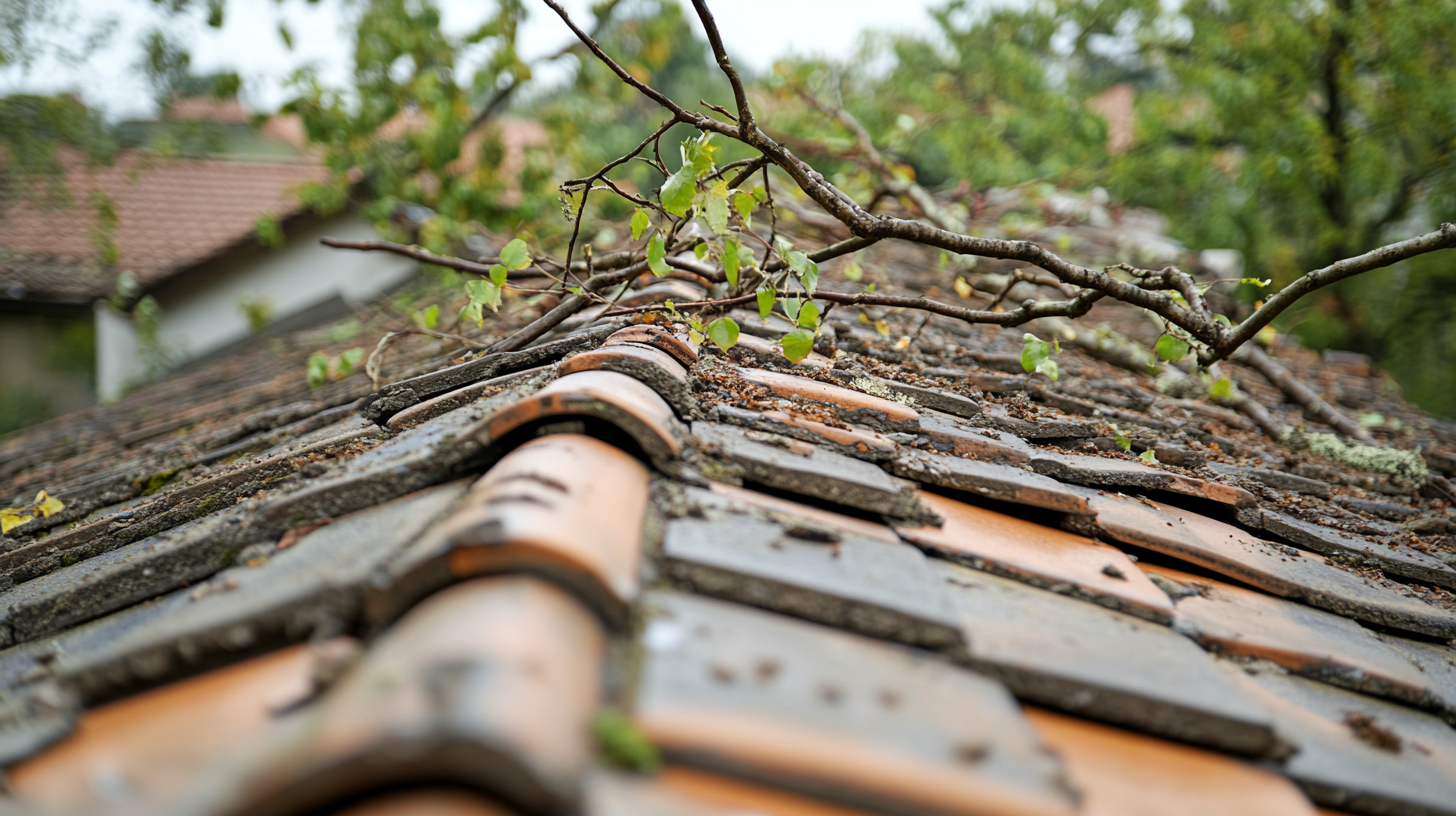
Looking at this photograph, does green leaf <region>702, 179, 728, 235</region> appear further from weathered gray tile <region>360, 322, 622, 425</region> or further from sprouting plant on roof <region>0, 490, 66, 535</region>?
sprouting plant on roof <region>0, 490, 66, 535</region>

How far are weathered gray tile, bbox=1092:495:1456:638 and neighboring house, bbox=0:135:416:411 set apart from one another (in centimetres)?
847

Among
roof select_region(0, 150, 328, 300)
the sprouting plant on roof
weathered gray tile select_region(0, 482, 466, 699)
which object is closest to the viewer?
weathered gray tile select_region(0, 482, 466, 699)

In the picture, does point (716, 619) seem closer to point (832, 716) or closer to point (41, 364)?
point (832, 716)

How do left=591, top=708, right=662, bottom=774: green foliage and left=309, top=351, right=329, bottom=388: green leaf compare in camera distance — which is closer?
left=591, top=708, right=662, bottom=774: green foliage

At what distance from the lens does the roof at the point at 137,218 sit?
10680 millimetres

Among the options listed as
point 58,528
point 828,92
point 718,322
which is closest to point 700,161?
point 718,322

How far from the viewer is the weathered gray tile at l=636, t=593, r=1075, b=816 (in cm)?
74

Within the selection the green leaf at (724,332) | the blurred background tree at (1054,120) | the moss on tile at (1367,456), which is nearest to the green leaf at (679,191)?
the green leaf at (724,332)

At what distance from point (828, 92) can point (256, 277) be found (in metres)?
7.55

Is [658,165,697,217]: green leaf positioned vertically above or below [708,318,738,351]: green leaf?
above

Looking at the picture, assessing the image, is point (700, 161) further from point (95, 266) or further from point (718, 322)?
point (95, 266)

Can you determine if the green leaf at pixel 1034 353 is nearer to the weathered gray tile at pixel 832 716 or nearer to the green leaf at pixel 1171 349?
the green leaf at pixel 1171 349

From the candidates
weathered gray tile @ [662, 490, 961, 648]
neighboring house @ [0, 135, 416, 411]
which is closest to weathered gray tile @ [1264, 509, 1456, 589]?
weathered gray tile @ [662, 490, 961, 648]

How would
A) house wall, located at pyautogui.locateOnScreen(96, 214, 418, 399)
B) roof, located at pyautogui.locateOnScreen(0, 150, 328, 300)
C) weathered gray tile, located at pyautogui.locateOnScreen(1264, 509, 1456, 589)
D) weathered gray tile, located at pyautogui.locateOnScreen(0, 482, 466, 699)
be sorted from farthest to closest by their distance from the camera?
roof, located at pyautogui.locateOnScreen(0, 150, 328, 300) → house wall, located at pyautogui.locateOnScreen(96, 214, 418, 399) → weathered gray tile, located at pyautogui.locateOnScreen(1264, 509, 1456, 589) → weathered gray tile, located at pyautogui.locateOnScreen(0, 482, 466, 699)
